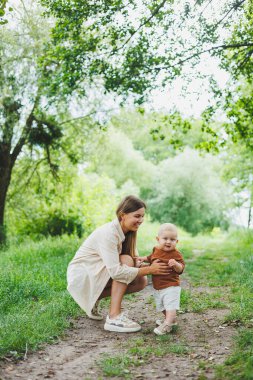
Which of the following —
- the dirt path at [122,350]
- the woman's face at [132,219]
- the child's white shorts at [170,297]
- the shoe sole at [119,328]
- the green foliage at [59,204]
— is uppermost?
the green foliage at [59,204]

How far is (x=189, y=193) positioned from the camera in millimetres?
30641

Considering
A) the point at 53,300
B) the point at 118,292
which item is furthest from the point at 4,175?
the point at 118,292

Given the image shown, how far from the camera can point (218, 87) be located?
33.7 feet

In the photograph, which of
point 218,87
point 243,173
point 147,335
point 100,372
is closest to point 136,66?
point 218,87

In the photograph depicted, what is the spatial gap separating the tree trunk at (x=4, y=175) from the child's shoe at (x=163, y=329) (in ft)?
33.2

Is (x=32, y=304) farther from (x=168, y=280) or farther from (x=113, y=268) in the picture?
(x=168, y=280)

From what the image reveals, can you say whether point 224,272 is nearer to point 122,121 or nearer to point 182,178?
point 122,121

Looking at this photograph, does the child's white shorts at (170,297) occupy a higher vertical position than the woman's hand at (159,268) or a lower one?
lower

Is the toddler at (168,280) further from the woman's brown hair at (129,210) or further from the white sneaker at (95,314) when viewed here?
the white sneaker at (95,314)

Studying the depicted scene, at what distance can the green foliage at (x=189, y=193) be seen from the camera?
1194 inches

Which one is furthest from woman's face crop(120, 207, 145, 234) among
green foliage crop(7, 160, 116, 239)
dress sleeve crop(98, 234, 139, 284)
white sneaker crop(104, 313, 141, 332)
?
green foliage crop(7, 160, 116, 239)

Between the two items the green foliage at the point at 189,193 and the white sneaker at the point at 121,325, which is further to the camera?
the green foliage at the point at 189,193

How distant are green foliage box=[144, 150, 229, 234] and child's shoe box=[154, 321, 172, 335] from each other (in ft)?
82.6

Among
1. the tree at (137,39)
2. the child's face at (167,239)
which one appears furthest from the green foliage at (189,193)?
the child's face at (167,239)
